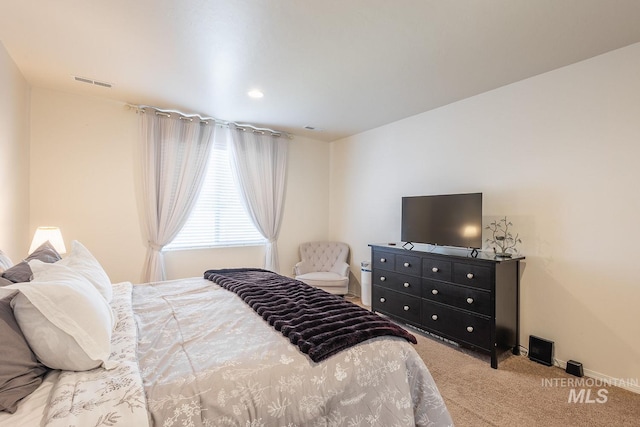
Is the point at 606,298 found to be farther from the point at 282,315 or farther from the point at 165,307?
the point at 165,307

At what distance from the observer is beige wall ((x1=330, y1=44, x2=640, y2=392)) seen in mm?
2334

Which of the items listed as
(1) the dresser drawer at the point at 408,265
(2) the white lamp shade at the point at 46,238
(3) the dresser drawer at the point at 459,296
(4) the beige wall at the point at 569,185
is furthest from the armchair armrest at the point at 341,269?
(2) the white lamp shade at the point at 46,238

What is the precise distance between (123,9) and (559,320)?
14.0ft

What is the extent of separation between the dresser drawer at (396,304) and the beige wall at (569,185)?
103cm

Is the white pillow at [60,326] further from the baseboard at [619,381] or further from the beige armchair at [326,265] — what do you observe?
the baseboard at [619,381]

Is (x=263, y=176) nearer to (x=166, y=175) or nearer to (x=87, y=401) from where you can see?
(x=166, y=175)

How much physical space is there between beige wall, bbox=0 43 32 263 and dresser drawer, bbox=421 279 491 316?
397 cm

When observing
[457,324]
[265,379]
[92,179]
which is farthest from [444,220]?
[92,179]

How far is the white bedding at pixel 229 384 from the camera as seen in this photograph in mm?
1004

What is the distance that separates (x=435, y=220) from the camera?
10.8 ft

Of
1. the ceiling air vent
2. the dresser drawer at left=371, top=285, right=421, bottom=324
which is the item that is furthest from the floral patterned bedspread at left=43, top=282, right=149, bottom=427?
the ceiling air vent

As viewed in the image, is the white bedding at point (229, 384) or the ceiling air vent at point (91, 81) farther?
the ceiling air vent at point (91, 81)

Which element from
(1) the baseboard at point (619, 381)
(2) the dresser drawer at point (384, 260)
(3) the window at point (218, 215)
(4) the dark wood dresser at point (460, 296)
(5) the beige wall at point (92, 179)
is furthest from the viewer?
(3) the window at point (218, 215)

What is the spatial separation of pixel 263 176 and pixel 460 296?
10.4ft
